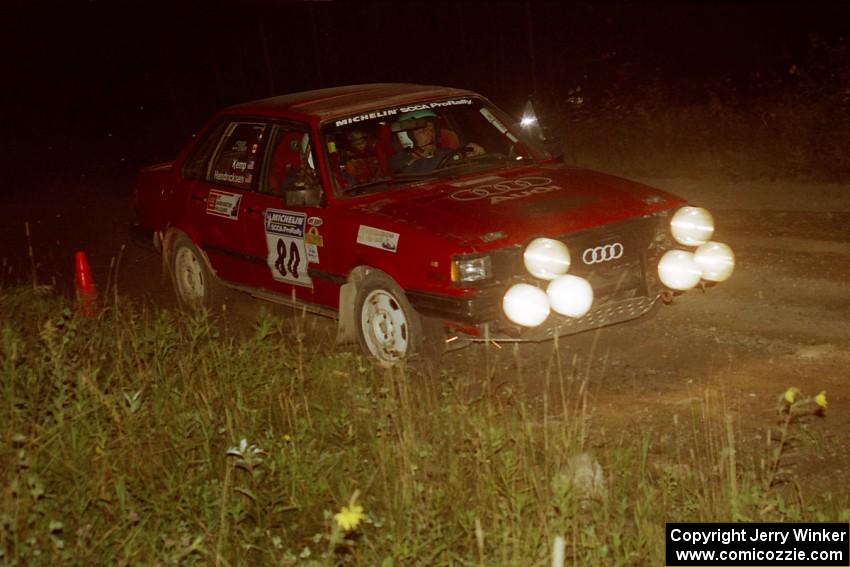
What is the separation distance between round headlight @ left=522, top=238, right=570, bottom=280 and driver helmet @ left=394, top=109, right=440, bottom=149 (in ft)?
6.25

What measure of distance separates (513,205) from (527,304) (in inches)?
32.6

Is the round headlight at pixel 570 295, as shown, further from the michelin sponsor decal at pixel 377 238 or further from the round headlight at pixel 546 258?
the michelin sponsor decal at pixel 377 238

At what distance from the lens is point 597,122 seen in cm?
1630

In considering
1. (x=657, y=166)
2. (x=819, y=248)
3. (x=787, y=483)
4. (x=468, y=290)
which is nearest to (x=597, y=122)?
(x=657, y=166)

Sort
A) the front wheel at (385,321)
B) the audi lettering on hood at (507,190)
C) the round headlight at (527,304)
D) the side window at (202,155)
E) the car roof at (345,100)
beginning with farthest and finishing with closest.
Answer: the side window at (202,155) → the car roof at (345,100) → the audi lettering on hood at (507,190) → the front wheel at (385,321) → the round headlight at (527,304)

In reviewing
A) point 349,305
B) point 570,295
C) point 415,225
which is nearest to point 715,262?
point 570,295

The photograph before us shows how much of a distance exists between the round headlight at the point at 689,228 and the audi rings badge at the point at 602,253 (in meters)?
0.39

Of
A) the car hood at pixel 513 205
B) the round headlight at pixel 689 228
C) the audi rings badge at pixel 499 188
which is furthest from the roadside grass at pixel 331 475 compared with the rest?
the audi rings badge at pixel 499 188

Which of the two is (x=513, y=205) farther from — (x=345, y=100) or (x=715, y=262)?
(x=345, y=100)

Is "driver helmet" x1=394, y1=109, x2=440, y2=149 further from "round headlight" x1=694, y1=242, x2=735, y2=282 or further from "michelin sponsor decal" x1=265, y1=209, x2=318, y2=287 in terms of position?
"round headlight" x1=694, y1=242, x2=735, y2=282

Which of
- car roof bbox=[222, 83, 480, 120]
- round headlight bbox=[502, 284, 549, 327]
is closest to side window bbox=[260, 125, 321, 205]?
car roof bbox=[222, 83, 480, 120]

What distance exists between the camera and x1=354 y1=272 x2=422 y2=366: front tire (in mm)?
7059

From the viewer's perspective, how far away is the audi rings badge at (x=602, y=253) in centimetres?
681

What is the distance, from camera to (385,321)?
7.32 meters
